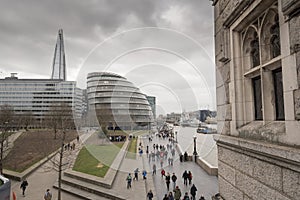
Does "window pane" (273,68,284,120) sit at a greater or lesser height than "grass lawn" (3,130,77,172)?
greater

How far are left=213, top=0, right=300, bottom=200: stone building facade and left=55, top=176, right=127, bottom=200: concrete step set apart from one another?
11.3m

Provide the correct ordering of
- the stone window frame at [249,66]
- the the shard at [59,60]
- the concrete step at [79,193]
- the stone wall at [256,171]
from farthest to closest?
the the shard at [59,60] < the concrete step at [79,193] < the stone window frame at [249,66] < the stone wall at [256,171]

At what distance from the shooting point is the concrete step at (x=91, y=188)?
14.7 metres

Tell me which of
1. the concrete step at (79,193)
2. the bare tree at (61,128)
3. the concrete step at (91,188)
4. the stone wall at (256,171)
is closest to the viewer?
the stone wall at (256,171)

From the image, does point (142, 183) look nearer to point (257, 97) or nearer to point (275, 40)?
point (257, 97)

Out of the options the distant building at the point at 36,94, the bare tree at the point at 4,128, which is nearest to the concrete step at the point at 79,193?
the bare tree at the point at 4,128

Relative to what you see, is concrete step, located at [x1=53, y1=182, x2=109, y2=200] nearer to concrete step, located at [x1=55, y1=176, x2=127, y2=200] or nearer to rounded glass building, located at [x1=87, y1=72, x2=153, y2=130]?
concrete step, located at [x1=55, y1=176, x2=127, y2=200]

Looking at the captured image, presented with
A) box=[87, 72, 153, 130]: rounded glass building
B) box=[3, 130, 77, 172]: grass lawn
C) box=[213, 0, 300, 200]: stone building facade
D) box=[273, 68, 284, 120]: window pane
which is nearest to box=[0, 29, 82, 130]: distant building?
box=[87, 72, 153, 130]: rounded glass building

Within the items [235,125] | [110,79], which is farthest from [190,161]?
[110,79]

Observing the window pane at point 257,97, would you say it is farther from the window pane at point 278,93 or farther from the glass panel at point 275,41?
the glass panel at point 275,41

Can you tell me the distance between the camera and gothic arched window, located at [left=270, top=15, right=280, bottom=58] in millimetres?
3543

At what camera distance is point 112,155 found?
2648 centimetres

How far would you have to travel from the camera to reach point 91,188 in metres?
16.0

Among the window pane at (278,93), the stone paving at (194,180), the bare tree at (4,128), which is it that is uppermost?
the window pane at (278,93)
